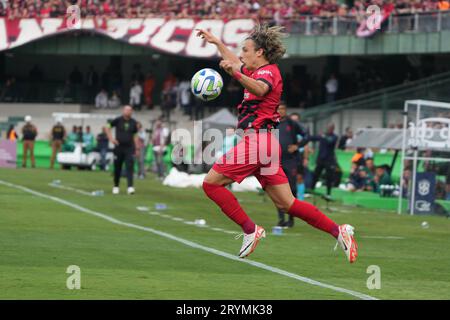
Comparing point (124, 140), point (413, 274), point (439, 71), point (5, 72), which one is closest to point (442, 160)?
point (124, 140)

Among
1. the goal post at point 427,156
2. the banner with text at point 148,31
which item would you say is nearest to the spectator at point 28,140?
the banner with text at point 148,31

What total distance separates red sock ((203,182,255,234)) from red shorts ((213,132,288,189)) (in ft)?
0.64

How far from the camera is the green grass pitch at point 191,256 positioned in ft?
36.1

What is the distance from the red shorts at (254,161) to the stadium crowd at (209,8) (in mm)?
29944

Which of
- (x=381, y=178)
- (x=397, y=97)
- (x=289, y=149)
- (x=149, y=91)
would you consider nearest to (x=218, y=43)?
(x=289, y=149)

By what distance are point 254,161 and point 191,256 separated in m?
2.72

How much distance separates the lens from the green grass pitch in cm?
1101

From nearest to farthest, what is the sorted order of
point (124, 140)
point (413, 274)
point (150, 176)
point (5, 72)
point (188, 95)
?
point (413, 274), point (124, 140), point (150, 176), point (188, 95), point (5, 72)

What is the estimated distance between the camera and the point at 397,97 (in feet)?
117

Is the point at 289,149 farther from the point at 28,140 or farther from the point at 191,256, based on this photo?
the point at 28,140

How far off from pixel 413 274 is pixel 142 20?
3739 cm

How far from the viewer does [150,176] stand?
39.6 metres

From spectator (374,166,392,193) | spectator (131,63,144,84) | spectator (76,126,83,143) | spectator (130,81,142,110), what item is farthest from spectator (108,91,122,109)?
spectator (374,166,392,193)
